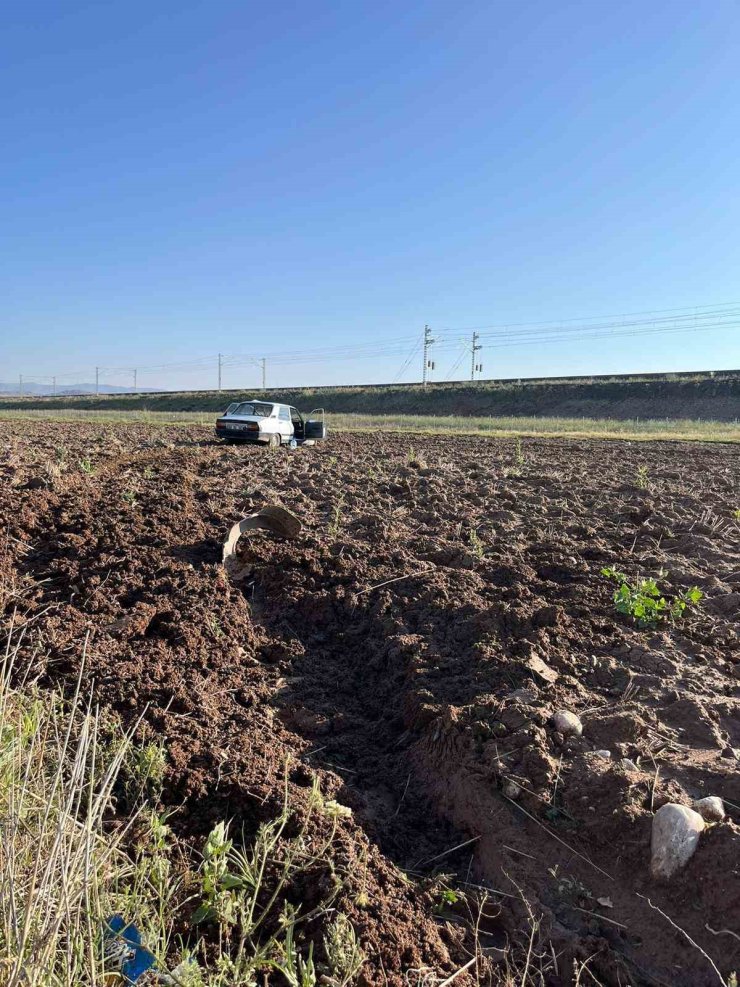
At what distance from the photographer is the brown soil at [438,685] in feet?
Result: 9.65

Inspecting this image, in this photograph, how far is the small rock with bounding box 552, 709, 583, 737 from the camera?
3811 millimetres

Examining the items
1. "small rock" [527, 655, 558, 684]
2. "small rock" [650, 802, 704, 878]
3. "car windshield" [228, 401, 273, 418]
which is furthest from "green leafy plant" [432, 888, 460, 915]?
"car windshield" [228, 401, 273, 418]

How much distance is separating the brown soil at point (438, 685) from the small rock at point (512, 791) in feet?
0.06

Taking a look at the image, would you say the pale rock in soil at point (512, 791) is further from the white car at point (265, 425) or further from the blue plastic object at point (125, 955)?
the white car at point (265, 425)

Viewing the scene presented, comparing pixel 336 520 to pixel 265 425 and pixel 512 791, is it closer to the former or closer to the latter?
pixel 512 791

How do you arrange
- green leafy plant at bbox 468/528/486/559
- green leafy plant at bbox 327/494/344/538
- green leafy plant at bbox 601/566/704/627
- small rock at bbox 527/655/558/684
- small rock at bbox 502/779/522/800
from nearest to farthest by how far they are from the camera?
small rock at bbox 502/779/522/800, small rock at bbox 527/655/558/684, green leafy plant at bbox 601/566/704/627, green leafy plant at bbox 468/528/486/559, green leafy plant at bbox 327/494/344/538

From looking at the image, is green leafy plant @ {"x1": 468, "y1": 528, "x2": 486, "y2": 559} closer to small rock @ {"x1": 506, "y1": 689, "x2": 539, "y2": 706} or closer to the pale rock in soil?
small rock @ {"x1": 506, "y1": 689, "x2": 539, "y2": 706}

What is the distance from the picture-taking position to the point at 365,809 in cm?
353

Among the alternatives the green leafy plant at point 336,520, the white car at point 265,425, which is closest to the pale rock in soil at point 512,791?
the green leafy plant at point 336,520

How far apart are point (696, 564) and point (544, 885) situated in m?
3.87

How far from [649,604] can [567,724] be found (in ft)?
5.15

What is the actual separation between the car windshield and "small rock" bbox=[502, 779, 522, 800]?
1480cm

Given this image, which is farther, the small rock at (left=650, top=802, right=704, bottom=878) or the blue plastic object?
the small rock at (left=650, top=802, right=704, bottom=878)

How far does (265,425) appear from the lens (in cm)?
1698
